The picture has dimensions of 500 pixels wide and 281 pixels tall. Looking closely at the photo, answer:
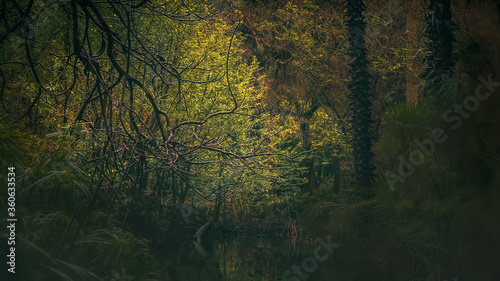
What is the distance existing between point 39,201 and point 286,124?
53.5 feet

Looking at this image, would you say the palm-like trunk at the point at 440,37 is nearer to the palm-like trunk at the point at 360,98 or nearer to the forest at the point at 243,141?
the forest at the point at 243,141

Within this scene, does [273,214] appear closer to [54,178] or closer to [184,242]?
[184,242]

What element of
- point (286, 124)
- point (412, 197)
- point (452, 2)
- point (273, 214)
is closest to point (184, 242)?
point (273, 214)

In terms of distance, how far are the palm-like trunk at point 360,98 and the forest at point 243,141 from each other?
47 mm

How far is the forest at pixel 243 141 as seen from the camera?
497 cm

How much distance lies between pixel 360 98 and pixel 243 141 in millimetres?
3980

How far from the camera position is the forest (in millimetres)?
4969

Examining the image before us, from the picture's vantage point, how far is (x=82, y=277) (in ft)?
12.5

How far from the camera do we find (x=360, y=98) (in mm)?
15625
